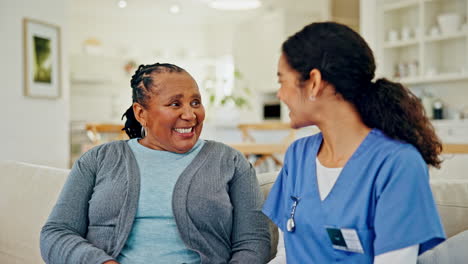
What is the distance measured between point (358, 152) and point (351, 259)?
0.21 meters

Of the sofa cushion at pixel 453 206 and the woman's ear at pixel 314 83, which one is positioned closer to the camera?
the woman's ear at pixel 314 83

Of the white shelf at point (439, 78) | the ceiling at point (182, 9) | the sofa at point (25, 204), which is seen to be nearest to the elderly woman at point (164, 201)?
the sofa at point (25, 204)

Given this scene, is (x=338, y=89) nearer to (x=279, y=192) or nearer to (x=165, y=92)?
(x=279, y=192)

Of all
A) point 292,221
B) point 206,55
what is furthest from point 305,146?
point 206,55

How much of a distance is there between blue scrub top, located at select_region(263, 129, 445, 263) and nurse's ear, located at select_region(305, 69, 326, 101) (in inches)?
5.5

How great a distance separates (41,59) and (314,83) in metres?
4.72

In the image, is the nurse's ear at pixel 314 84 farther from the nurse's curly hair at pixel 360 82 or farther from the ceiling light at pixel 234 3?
the ceiling light at pixel 234 3

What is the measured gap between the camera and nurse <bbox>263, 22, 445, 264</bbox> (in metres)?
0.94

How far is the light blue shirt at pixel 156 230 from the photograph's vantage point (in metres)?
1.36

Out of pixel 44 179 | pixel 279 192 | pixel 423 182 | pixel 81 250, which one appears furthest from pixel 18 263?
pixel 423 182

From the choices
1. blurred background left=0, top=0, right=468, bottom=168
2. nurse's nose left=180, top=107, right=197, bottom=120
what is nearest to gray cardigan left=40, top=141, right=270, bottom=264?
nurse's nose left=180, top=107, right=197, bottom=120

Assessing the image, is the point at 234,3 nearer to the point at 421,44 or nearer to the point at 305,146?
the point at 421,44

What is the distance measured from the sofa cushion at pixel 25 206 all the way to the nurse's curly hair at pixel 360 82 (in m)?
1.11

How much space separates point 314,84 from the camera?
104cm
